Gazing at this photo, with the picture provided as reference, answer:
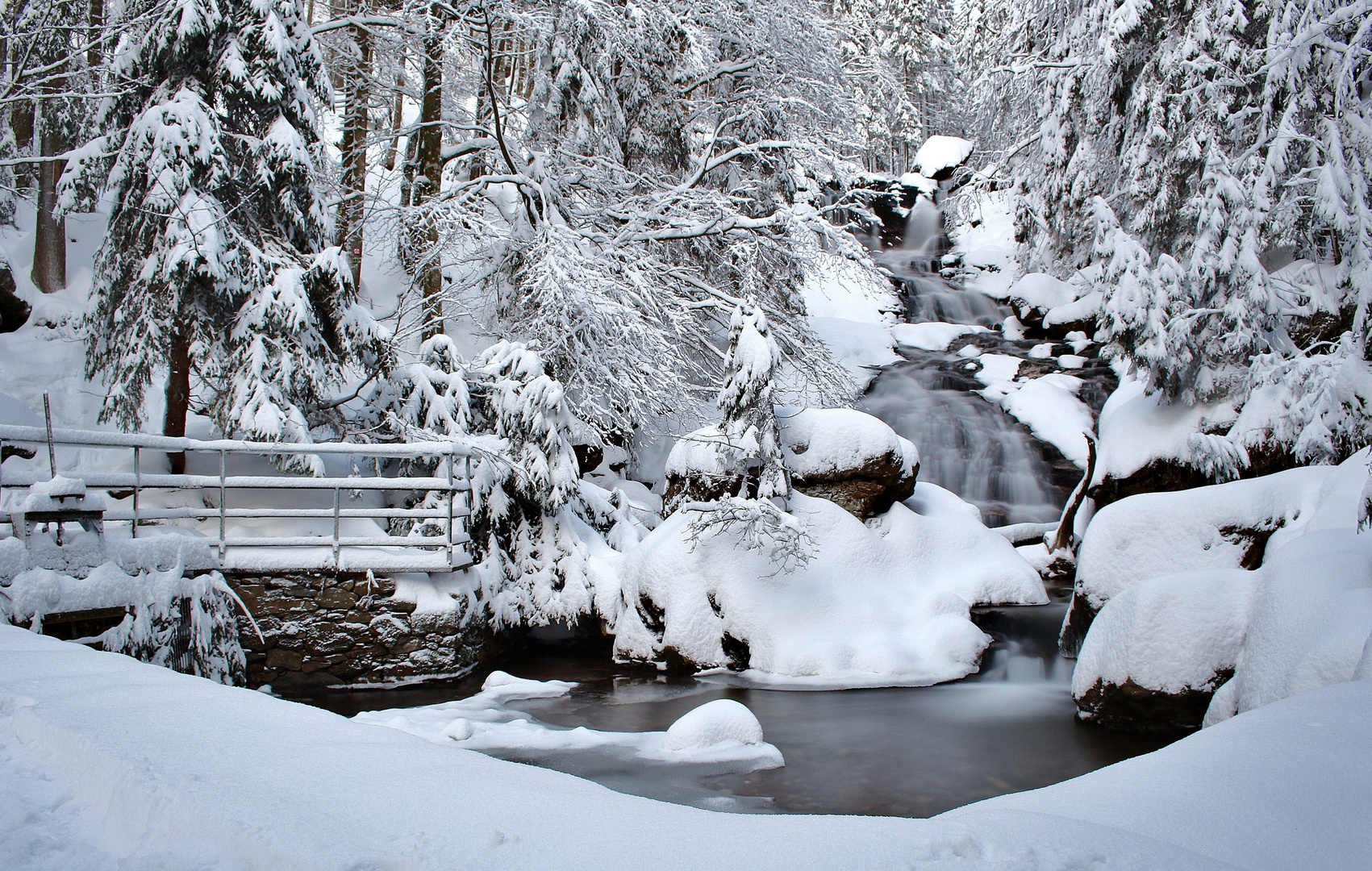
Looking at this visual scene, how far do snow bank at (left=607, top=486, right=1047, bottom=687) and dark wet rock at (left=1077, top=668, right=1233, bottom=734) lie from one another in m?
2.12

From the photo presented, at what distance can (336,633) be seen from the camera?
8523mm

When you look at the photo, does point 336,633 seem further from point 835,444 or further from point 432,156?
point 432,156

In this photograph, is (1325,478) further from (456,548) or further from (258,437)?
(258,437)

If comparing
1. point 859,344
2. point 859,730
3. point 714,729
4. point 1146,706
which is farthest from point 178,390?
point 859,344

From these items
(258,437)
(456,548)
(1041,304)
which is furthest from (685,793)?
(1041,304)

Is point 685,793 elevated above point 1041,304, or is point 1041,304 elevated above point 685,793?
Answer: point 1041,304

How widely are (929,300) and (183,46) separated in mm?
20433

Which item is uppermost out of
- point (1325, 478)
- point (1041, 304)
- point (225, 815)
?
point (1041, 304)

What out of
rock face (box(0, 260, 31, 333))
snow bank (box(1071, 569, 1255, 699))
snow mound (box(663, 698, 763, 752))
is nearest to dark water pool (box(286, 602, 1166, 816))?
snow mound (box(663, 698, 763, 752))

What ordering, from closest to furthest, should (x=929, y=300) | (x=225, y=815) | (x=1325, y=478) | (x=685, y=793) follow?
1. (x=225, y=815)
2. (x=685, y=793)
3. (x=1325, y=478)
4. (x=929, y=300)

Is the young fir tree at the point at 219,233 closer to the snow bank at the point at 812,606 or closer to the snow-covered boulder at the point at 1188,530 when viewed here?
the snow bank at the point at 812,606

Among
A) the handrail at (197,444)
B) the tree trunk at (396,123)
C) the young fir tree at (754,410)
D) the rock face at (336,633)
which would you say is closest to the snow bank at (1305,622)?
the young fir tree at (754,410)

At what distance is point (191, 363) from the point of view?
1049 centimetres

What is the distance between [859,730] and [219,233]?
29.5ft
